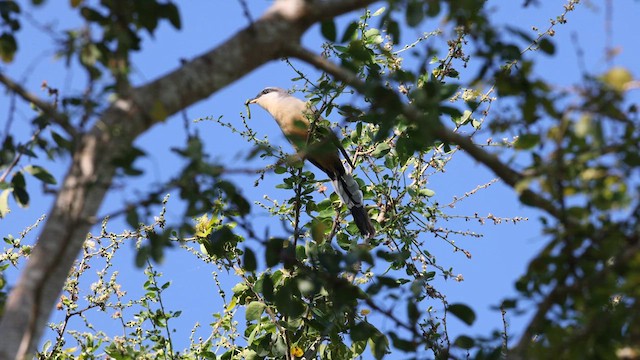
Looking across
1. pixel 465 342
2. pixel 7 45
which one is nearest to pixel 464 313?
pixel 465 342

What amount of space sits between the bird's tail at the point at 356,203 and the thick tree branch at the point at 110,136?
6.27 feet

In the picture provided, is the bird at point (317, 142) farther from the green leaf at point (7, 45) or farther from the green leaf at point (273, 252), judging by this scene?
the green leaf at point (7, 45)

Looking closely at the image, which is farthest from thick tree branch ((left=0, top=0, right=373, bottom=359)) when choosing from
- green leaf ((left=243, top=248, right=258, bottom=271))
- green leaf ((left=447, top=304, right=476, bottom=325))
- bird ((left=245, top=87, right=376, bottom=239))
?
green leaf ((left=447, top=304, right=476, bottom=325))

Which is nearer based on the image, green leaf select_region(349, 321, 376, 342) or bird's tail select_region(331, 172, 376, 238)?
green leaf select_region(349, 321, 376, 342)

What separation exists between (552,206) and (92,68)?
47.0 inches

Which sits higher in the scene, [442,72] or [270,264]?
[442,72]

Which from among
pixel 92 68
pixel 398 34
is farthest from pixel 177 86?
pixel 398 34

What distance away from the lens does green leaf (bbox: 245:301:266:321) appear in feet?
12.3

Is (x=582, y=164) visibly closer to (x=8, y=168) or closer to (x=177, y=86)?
(x=177, y=86)

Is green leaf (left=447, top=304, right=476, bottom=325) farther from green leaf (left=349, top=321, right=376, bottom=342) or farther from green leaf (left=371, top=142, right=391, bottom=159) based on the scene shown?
green leaf (left=371, top=142, right=391, bottom=159)

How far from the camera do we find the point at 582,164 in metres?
2.04

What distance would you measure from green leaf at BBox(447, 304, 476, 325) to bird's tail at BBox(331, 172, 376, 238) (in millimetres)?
1653

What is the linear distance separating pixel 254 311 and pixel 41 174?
4.72 ft

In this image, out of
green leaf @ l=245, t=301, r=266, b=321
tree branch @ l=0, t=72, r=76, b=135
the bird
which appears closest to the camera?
tree branch @ l=0, t=72, r=76, b=135
